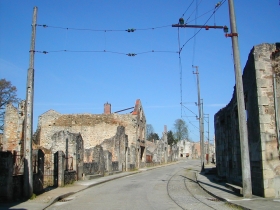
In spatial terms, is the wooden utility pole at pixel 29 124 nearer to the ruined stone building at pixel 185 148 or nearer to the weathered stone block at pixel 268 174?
the weathered stone block at pixel 268 174

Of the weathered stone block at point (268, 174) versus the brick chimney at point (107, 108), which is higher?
the brick chimney at point (107, 108)

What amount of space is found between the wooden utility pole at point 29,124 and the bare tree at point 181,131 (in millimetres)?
105292

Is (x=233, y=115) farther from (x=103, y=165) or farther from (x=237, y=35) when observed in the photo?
(x=103, y=165)

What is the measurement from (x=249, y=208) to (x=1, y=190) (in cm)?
889

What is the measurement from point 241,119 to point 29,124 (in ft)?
28.6

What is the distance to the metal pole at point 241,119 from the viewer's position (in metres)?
13.2

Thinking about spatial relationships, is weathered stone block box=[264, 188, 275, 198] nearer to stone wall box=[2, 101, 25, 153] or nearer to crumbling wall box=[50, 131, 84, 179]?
crumbling wall box=[50, 131, 84, 179]

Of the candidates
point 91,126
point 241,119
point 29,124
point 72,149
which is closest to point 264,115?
point 241,119

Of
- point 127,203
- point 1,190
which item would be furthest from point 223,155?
point 1,190

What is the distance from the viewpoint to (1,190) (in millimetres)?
12953

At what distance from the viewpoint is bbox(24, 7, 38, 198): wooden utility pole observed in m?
14.1

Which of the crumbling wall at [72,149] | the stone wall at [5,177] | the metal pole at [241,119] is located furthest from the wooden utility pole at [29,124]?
the metal pole at [241,119]

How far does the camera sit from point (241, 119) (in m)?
13.7

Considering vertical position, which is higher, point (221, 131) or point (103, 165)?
point (221, 131)
